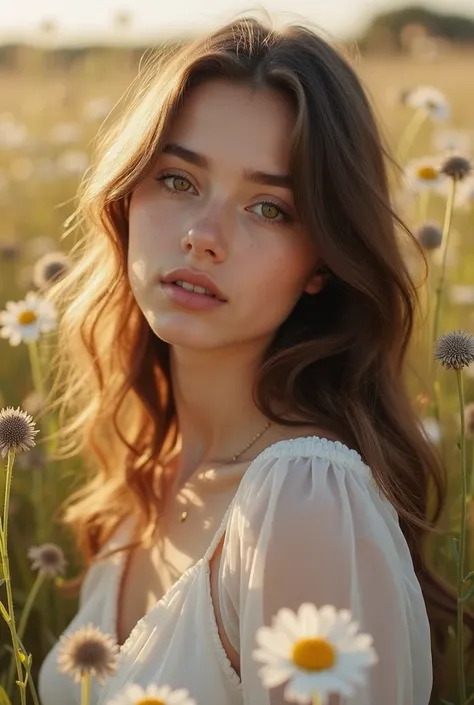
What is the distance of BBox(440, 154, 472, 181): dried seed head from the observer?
7.16ft

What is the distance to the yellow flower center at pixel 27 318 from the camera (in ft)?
6.91

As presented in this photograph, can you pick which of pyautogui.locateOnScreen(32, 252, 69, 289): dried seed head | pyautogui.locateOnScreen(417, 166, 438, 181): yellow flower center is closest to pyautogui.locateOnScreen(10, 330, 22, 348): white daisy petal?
pyautogui.locateOnScreen(32, 252, 69, 289): dried seed head

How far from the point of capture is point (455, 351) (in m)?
1.57

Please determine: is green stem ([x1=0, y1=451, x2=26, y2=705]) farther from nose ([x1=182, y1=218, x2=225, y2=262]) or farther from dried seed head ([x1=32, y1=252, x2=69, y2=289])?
dried seed head ([x1=32, y1=252, x2=69, y2=289])

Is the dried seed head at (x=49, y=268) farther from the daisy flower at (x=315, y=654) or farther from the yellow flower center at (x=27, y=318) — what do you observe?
the daisy flower at (x=315, y=654)

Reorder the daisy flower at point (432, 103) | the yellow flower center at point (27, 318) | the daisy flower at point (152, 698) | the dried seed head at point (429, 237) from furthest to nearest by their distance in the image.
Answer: the daisy flower at point (432, 103), the dried seed head at point (429, 237), the yellow flower center at point (27, 318), the daisy flower at point (152, 698)

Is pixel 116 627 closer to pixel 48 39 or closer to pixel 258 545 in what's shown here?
pixel 258 545

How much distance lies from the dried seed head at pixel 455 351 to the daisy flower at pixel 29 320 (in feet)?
2.60

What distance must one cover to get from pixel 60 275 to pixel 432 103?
3.42ft

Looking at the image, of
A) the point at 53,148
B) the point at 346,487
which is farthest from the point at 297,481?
the point at 53,148

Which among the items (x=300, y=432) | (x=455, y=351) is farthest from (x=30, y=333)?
(x=455, y=351)

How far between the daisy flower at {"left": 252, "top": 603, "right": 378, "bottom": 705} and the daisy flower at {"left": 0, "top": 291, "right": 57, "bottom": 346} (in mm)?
1192

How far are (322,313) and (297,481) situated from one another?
0.44m

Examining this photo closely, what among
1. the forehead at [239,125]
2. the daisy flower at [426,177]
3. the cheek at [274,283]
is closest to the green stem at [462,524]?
the cheek at [274,283]
